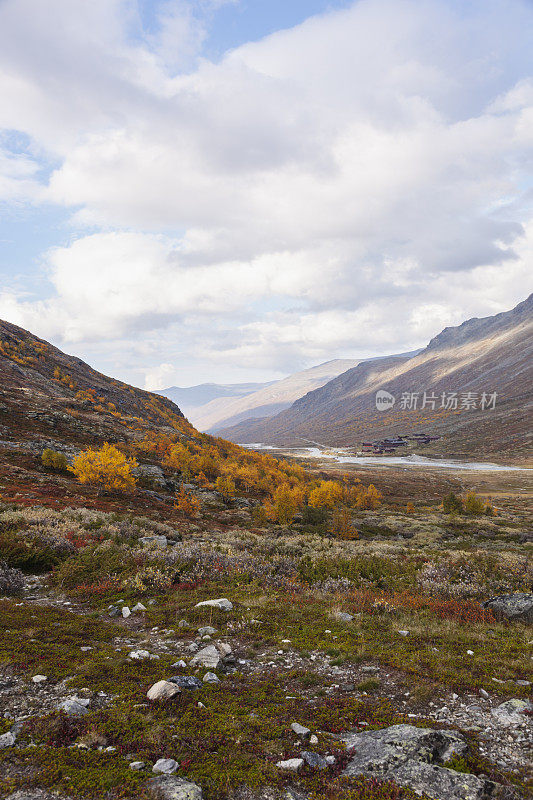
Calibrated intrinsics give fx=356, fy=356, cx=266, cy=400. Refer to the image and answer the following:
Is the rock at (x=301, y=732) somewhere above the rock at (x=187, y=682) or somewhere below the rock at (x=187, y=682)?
below

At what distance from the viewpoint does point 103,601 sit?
13578 millimetres

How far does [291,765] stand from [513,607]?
11.9 metres

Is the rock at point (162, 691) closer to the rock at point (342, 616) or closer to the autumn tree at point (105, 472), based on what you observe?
the rock at point (342, 616)

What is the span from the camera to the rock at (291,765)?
561 cm

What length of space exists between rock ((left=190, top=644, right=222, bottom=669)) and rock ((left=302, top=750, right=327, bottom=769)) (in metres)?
3.87

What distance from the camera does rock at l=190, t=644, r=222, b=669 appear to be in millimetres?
9164

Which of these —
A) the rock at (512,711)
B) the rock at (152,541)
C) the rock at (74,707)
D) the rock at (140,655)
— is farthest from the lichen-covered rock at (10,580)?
the rock at (512,711)

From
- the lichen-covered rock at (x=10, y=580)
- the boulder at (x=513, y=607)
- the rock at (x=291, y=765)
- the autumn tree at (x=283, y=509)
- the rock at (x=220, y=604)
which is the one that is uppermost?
the lichen-covered rock at (x=10, y=580)

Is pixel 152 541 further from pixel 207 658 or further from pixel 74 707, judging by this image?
pixel 74 707

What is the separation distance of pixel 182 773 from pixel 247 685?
3.62 metres

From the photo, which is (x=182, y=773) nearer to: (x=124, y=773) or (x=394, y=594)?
(x=124, y=773)

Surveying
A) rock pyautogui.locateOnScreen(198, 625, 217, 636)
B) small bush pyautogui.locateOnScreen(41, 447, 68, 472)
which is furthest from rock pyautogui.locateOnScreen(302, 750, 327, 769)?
small bush pyautogui.locateOnScreen(41, 447, 68, 472)

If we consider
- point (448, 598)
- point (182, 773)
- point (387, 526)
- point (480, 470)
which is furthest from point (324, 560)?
point (480, 470)

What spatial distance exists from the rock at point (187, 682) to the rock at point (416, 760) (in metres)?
3.43
